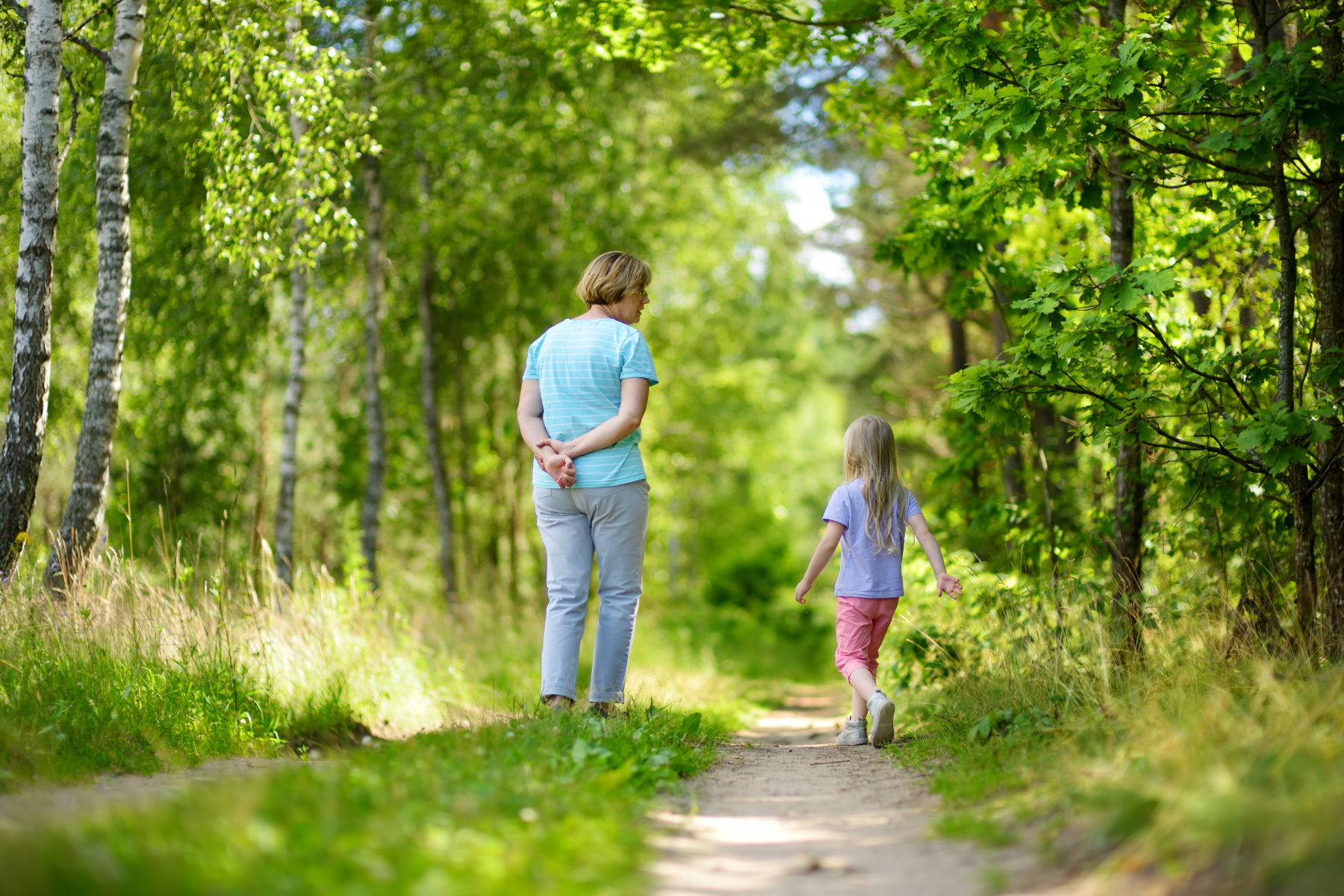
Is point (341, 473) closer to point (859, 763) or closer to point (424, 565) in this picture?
point (424, 565)

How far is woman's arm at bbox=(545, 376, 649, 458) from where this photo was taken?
15.2ft

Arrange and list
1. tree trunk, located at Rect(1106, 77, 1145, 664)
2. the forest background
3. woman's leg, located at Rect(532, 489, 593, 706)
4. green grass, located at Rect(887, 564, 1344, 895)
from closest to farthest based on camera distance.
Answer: green grass, located at Rect(887, 564, 1344, 895)
the forest background
woman's leg, located at Rect(532, 489, 593, 706)
tree trunk, located at Rect(1106, 77, 1145, 664)

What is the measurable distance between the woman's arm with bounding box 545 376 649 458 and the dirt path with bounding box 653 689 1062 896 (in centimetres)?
153

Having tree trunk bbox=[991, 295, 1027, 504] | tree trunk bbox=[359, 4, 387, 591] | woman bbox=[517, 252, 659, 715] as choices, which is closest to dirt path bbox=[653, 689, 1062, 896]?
woman bbox=[517, 252, 659, 715]

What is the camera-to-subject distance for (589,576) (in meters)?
4.76

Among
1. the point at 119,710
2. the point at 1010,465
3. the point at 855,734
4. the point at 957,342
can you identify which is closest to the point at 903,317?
the point at 957,342

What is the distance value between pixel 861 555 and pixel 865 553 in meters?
0.03

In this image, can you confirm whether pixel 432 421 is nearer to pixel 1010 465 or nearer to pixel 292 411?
pixel 292 411

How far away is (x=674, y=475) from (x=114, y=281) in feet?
47.5

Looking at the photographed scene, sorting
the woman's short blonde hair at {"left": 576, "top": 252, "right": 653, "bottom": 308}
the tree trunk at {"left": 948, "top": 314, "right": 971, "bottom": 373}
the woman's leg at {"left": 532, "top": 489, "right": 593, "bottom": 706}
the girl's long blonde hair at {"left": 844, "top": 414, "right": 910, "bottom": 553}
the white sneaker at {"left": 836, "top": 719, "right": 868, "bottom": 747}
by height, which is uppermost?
the tree trunk at {"left": 948, "top": 314, "right": 971, "bottom": 373}

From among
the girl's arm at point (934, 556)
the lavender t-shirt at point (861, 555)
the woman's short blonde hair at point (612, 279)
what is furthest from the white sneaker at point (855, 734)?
the woman's short blonde hair at point (612, 279)

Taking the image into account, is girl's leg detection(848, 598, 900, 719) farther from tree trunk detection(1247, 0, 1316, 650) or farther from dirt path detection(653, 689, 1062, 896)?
tree trunk detection(1247, 0, 1316, 650)

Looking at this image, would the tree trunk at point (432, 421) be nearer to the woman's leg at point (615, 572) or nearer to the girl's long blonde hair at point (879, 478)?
the woman's leg at point (615, 572)

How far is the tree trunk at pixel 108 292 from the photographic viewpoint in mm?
5805
